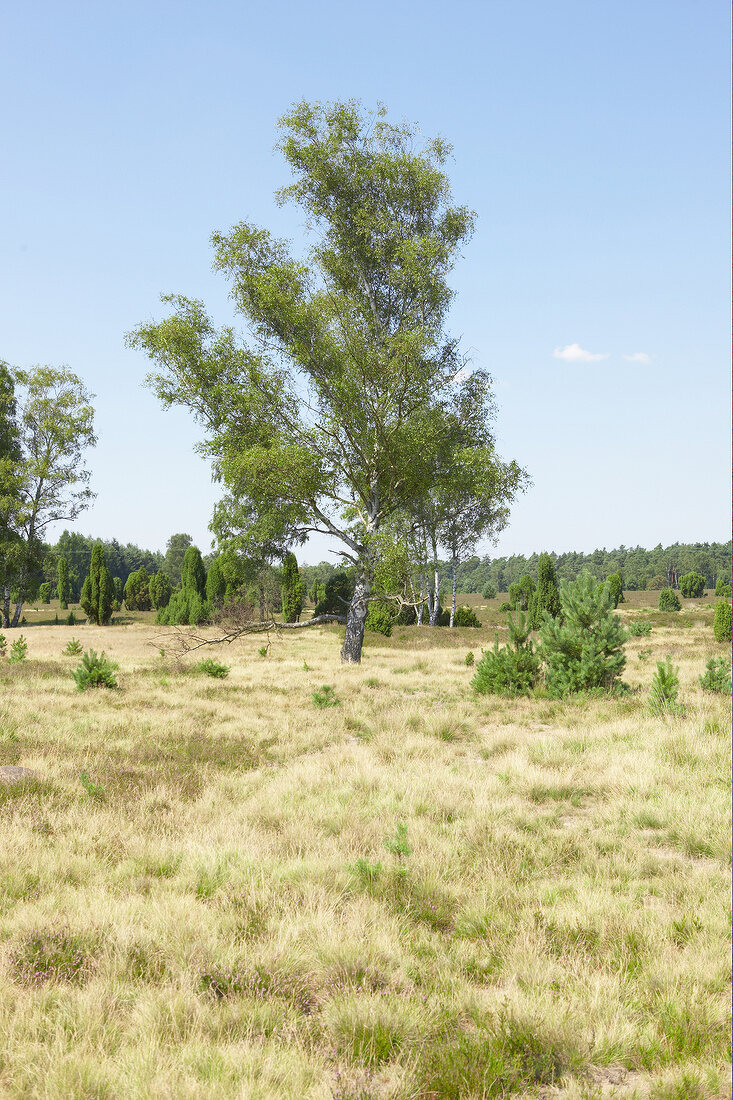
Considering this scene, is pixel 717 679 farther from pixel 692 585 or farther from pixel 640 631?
pixel 692 585

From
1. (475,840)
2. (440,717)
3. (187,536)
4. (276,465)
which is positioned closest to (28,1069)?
(475,840)

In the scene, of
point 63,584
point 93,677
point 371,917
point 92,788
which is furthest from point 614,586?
point 63,584

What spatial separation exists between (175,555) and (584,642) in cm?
8841

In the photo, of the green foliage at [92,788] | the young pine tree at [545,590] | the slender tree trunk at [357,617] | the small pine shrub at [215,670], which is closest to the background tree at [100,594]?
the young pine tree at [545,590]

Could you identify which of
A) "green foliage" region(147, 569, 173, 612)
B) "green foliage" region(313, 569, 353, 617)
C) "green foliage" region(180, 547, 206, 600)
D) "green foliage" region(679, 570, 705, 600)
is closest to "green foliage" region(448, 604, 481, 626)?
"green foliage" region(313, 569, 353, 617)

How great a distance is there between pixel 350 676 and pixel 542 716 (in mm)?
6691

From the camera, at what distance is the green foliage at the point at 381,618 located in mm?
29859

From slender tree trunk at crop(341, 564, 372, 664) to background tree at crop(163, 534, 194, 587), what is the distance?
213 ft

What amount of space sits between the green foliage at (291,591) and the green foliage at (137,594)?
21.0 metres

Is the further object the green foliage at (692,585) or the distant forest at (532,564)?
the distant forest at (532,564)

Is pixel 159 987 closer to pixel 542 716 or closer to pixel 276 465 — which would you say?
pixel 542 716

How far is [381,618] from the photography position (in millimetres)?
30156

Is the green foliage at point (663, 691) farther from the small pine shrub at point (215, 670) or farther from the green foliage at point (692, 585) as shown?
the green foliage at point (692, 585)

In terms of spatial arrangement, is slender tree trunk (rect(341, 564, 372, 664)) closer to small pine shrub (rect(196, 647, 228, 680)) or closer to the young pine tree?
small pine shrub (rect(196, 647, 228, 680))
